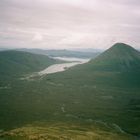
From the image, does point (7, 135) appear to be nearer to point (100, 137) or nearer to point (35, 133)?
point (35, 133)

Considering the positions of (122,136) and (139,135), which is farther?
(139,135)

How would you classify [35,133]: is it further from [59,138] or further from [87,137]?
[87,137]

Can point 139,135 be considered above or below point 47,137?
below

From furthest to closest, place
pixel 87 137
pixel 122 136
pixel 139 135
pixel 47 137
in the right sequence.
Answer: pixel 139 135
pixel 122 136
pixel 87 137
pixel 47 137

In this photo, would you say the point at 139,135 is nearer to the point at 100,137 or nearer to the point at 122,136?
the point at 122,136

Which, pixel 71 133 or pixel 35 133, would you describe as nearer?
pixel 35 133

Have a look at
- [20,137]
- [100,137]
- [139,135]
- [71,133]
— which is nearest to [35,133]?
[20,137]

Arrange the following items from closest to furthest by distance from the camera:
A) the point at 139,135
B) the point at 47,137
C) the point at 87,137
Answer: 1. the point at 47,137
2. the point at 87,137
3. the point at 139,135

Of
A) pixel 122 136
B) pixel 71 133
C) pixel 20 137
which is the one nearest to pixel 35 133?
pixel 20 137

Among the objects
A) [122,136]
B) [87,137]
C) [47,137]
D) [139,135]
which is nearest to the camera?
[47,137]
